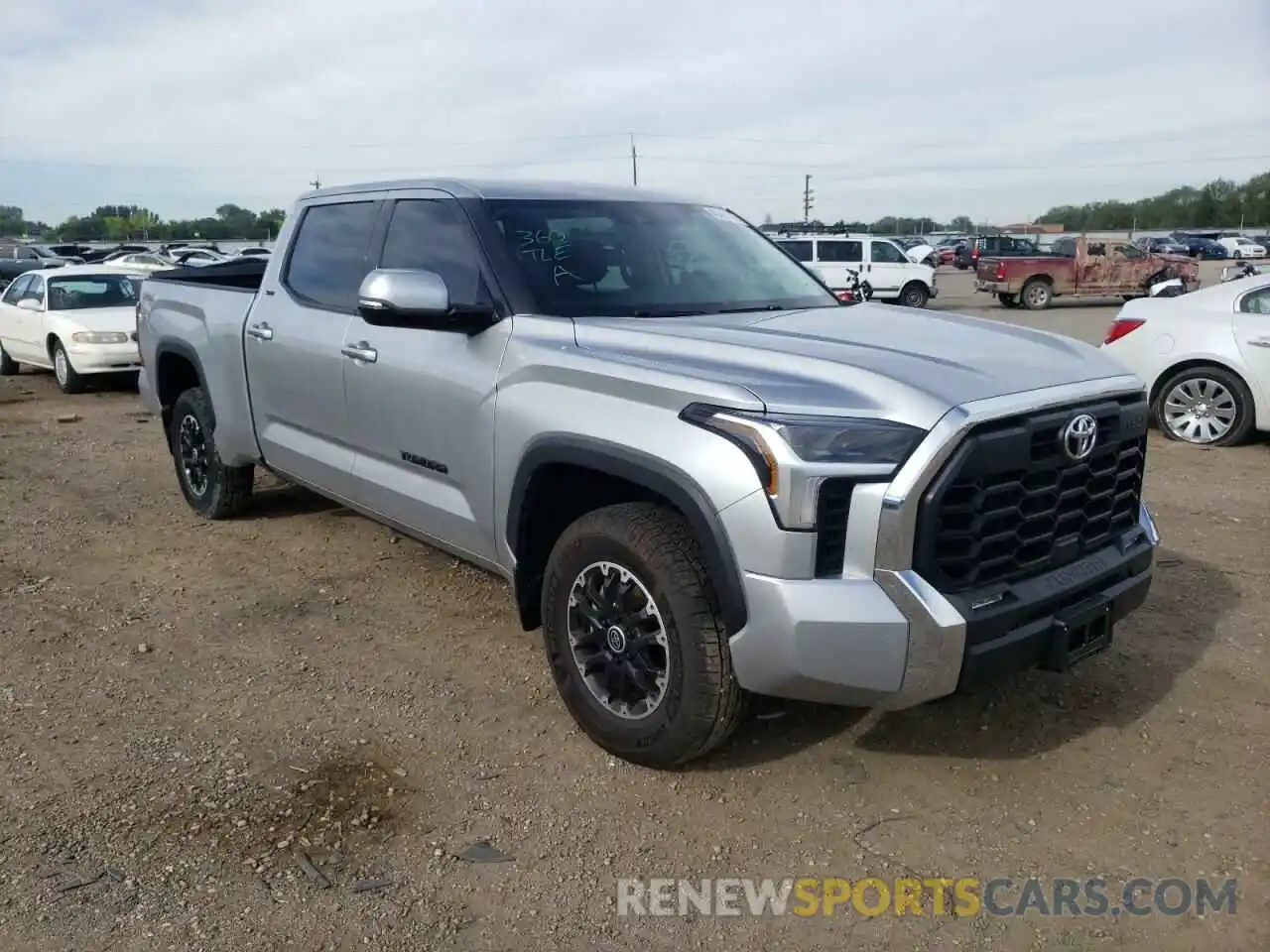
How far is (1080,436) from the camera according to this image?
309cm

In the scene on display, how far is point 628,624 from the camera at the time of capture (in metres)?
3.31

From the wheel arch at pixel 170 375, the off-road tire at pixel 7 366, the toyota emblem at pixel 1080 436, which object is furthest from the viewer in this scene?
the off-road tire at pixel 7 366

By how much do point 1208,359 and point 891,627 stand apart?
6.80m

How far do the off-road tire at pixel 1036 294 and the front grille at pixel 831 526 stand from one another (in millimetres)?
24988

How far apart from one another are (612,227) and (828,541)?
1.98 metres

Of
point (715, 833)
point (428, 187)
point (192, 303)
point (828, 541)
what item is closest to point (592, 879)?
point (715, 833)

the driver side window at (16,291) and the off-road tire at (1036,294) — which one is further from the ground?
the driver side window at (16,291)

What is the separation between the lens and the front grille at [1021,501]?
2807 mm

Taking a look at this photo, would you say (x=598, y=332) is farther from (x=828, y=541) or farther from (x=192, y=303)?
(x=192, y=303)

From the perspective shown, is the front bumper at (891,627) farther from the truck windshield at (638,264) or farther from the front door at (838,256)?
the front door at (838,256)

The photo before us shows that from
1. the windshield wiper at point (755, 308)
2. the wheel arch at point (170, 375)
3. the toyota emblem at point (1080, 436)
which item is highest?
the windshield wiper at point (755, 308)

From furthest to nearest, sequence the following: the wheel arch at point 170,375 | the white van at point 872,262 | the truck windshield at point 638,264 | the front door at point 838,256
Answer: the white van at point 872,262
the front door at point 838,256
the wheel arch at point 170,375
the truck windshield at point 638,264

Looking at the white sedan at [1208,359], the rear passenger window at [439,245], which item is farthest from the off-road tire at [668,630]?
the white sedan at [1208,359]

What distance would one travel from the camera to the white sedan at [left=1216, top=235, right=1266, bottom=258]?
52903mm
